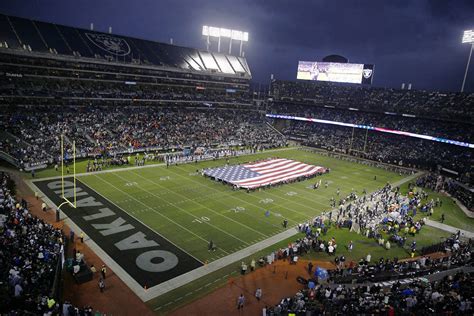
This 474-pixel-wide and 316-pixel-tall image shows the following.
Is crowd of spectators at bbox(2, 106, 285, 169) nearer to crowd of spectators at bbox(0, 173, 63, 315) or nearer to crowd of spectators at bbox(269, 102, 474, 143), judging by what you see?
crowd of spectators at bbox(269, 102, 474, 143)

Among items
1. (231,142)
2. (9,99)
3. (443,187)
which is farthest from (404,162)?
(9,99)

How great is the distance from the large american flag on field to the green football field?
1093 millimetres

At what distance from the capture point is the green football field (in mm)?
23297

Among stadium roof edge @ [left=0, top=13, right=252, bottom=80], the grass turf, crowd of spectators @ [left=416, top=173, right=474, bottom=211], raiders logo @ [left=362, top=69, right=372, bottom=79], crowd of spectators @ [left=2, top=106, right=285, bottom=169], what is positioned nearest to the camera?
the grass turf

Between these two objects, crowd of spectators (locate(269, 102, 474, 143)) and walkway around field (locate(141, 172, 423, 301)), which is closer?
walkway around field (locate(141, 172, 423, 301))

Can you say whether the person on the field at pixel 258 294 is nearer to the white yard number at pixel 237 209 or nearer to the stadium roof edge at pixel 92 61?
the white yard number at pixel 237 209

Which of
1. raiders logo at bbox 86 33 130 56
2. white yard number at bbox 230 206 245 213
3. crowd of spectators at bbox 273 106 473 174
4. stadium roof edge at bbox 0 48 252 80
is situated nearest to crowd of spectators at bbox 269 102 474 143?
crowd of spectators at bbox 273 106 473 174

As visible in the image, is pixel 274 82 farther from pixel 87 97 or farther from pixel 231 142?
pixel 87 97

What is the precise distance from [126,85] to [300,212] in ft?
151

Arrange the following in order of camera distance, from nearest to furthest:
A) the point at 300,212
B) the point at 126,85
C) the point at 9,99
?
the point at 300,212 < the point at 9,99 < the point at 126,85

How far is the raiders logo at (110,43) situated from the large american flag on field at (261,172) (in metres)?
37.3

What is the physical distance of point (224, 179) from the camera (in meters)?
35.7

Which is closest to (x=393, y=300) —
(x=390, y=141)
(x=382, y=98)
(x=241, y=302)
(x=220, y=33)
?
(x=241, y=302)

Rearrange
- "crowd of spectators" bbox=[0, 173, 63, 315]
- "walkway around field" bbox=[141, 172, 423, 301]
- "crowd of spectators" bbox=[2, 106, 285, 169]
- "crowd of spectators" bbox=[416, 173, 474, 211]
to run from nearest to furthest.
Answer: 1. "crowd of spectators" bbox=[0, 173, 63, 315]
2. "walkway around field" bbox=[141, 172, 423, 301]
3. "crowd of spectators" bbox=[416, 173, 474, 211]
4. "crowd of spectators" bbox=[2, 106, 285, 169]
